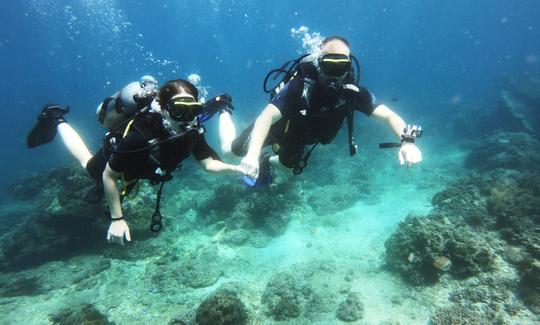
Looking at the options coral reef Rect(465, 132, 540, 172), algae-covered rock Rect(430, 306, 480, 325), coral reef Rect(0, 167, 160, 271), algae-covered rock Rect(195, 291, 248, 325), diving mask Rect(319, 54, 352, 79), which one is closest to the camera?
diving mask Rect(319, 54, 352, 79)

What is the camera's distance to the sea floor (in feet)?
21.7

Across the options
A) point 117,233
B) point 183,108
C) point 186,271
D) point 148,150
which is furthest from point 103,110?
point 186,271

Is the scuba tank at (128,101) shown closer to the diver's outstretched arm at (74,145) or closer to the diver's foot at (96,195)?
the diver's outstretched arm at (74,145)

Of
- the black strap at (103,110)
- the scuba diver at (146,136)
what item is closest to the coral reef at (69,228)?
the black strap at (103,110)

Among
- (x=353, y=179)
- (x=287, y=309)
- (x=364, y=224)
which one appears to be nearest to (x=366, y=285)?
(x=287, y=309)

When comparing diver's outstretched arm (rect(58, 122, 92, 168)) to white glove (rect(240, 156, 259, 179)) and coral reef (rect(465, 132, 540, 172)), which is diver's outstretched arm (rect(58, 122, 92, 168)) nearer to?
white glove (rect(240, 156, 259, 179))

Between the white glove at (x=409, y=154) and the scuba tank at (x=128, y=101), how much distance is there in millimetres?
3215

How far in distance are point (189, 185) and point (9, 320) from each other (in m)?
8.25

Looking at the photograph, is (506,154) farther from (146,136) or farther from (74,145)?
(74,145)

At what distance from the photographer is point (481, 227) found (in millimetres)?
8375

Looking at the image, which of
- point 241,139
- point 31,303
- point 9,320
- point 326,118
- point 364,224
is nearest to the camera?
point 326,118

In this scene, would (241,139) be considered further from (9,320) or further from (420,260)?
(9,320)

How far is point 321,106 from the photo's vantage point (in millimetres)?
4473

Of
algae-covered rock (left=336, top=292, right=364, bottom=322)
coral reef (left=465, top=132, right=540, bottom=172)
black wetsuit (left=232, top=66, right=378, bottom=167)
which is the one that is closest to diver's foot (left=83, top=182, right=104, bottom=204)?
black wetsuit (left=232, top=66, right=378, bottom=167)
